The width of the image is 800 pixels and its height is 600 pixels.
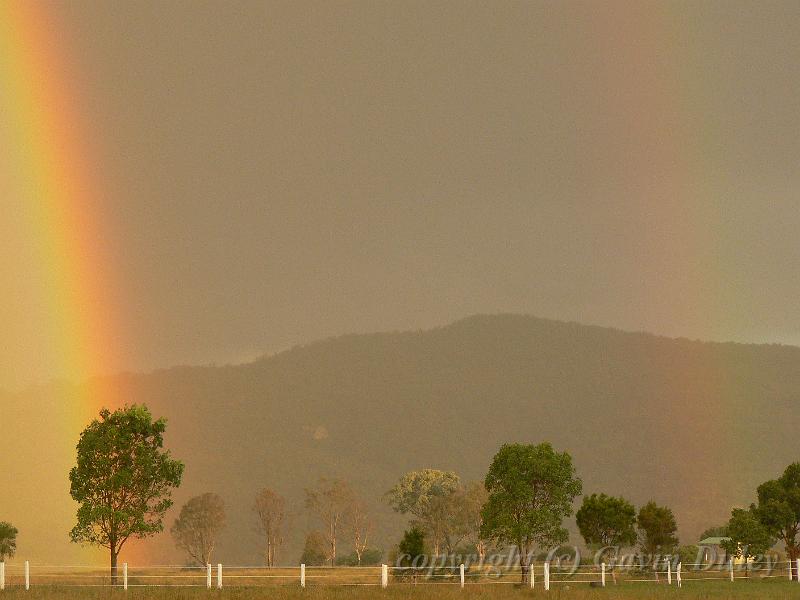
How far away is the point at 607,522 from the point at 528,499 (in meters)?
15.4

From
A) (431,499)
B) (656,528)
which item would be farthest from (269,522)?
(656,528)

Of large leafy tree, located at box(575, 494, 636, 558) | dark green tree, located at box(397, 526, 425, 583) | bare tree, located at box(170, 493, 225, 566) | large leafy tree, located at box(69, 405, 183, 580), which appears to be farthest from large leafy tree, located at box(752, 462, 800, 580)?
bare tree, located at box(170, 493, 225, 566)

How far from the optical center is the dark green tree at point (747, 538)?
283ft

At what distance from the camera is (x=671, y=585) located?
66750 millimetres

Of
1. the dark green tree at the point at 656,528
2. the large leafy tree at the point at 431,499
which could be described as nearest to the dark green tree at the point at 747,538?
the dark green tree at the point at 656,528

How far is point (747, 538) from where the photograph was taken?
86750 mm

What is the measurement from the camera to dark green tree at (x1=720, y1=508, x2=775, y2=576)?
86375 millimetres

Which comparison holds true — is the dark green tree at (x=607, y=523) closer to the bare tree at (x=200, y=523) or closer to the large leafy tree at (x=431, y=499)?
the large leafy tree at (x=431, y=499)

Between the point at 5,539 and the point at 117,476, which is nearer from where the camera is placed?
the point at 117,476

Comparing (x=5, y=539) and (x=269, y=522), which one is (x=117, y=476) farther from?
(x=269, y=522)

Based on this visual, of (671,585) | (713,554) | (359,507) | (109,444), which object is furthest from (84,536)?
(359,507)

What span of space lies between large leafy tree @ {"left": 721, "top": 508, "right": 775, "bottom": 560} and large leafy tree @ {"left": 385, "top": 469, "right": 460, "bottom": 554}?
226ft

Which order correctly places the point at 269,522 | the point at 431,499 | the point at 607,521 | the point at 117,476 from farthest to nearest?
the point at 431,499
the point at 269,522
the point at 607,521
the point at 117,476

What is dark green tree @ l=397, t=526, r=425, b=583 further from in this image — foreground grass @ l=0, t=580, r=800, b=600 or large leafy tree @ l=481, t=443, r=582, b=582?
foreground grass @ l=0, t=580, r=800, b=600
